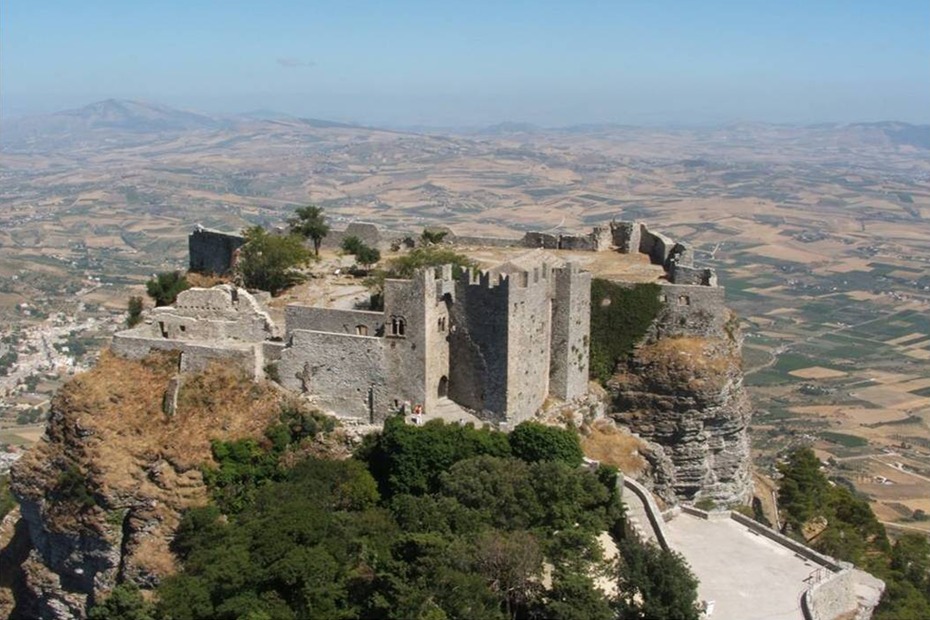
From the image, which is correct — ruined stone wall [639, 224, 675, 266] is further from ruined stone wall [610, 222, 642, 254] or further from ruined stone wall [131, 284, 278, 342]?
ruined stone wall [131, 284, 278, 342]

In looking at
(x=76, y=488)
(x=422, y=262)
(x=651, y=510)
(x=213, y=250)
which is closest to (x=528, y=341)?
(x=651, y=510)

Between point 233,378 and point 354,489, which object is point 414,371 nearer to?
point 354,489

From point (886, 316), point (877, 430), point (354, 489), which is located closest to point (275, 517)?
point (354, 489)

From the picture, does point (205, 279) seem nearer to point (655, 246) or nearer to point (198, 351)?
point (198, 351)

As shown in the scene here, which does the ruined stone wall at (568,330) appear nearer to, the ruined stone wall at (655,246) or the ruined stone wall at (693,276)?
the ruined stone wall at (693,276)

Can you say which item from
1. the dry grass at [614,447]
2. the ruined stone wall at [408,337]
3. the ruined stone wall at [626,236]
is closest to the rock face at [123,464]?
the ruined stone wall at [408,337]

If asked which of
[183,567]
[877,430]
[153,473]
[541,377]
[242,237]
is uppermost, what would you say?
[242,237]
